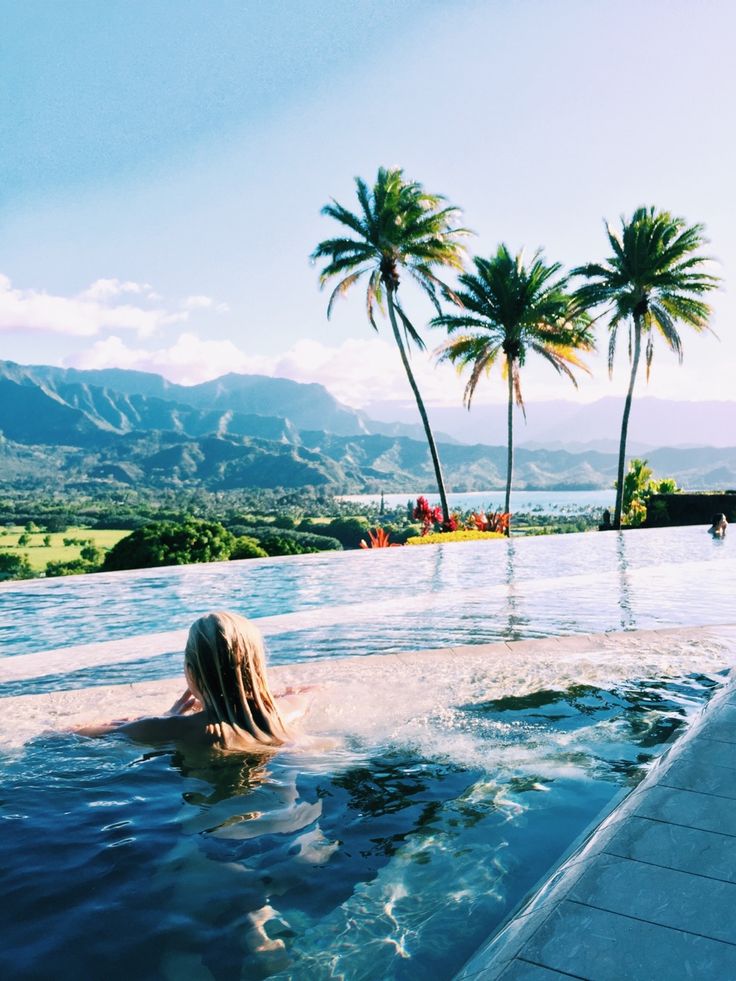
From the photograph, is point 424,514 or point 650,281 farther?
point 650,281

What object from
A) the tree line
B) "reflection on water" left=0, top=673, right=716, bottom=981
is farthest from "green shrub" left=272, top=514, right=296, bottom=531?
A: "reflection on water" left=0, top=673, right=716, bottom=981

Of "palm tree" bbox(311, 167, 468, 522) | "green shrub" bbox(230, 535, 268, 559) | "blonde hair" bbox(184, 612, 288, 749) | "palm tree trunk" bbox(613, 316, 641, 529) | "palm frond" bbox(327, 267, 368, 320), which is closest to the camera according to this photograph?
"blonde hair" bbox(184, 612, 288, 749)

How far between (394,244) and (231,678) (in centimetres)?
2508

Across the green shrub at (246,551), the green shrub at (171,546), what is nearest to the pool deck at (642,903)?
the green shrub at (171,546)

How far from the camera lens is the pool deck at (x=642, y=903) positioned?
1.89 metres

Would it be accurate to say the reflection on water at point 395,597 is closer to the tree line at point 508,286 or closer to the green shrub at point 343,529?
the tree line at point 508,286

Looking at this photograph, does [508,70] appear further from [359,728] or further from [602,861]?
[602,861]

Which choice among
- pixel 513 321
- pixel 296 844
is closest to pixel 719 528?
pixel 513 321

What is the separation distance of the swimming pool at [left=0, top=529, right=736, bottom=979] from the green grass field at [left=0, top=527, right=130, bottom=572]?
19786 mm

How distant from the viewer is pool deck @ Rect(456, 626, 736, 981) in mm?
1895

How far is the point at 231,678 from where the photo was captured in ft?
11.8

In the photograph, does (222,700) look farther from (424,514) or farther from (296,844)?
(424,514)

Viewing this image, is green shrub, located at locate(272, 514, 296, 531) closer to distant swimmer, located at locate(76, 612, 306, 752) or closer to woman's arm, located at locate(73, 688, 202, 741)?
woman's arm, located at locate(73, 688, 202, 741)

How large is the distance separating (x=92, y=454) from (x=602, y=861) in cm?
12952
